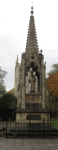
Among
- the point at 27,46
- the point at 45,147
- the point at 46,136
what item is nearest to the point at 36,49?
the point at 27,46

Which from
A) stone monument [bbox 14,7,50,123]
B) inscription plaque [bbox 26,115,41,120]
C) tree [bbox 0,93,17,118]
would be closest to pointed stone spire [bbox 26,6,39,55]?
stone monument [bbox 14,7,50,123]

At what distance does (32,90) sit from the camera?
564 inches

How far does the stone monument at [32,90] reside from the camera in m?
12.7

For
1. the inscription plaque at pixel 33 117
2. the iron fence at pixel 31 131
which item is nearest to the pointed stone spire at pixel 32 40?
the inscription plaque at pixel 33 117

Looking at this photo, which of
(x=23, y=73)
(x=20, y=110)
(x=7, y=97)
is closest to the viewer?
(x=20, y=110)

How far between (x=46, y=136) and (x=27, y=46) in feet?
28.6

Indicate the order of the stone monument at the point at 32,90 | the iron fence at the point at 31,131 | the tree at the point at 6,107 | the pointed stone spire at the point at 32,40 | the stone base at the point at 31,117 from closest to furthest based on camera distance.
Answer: the iron fence at the point at 31,131, the stone base at the point at 31,117, the stone monument at the point at 32,90, the pointed stone spire at the point at 32,40, the tree at the point at 6,107

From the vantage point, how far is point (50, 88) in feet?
114

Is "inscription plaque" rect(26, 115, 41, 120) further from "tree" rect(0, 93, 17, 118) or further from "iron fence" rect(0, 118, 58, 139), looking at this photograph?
"tree" rect(0, 93, 17, 118)

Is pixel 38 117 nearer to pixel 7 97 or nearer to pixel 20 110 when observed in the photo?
pixel 20 110

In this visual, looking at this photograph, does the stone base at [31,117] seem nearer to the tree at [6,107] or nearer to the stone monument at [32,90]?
the stone monument at [32,90]

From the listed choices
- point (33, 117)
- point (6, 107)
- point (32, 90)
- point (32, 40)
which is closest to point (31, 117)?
point (33, 117)

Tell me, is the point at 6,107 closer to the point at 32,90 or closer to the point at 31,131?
the point at 32,90

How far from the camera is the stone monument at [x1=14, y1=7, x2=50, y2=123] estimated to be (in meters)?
12.7
